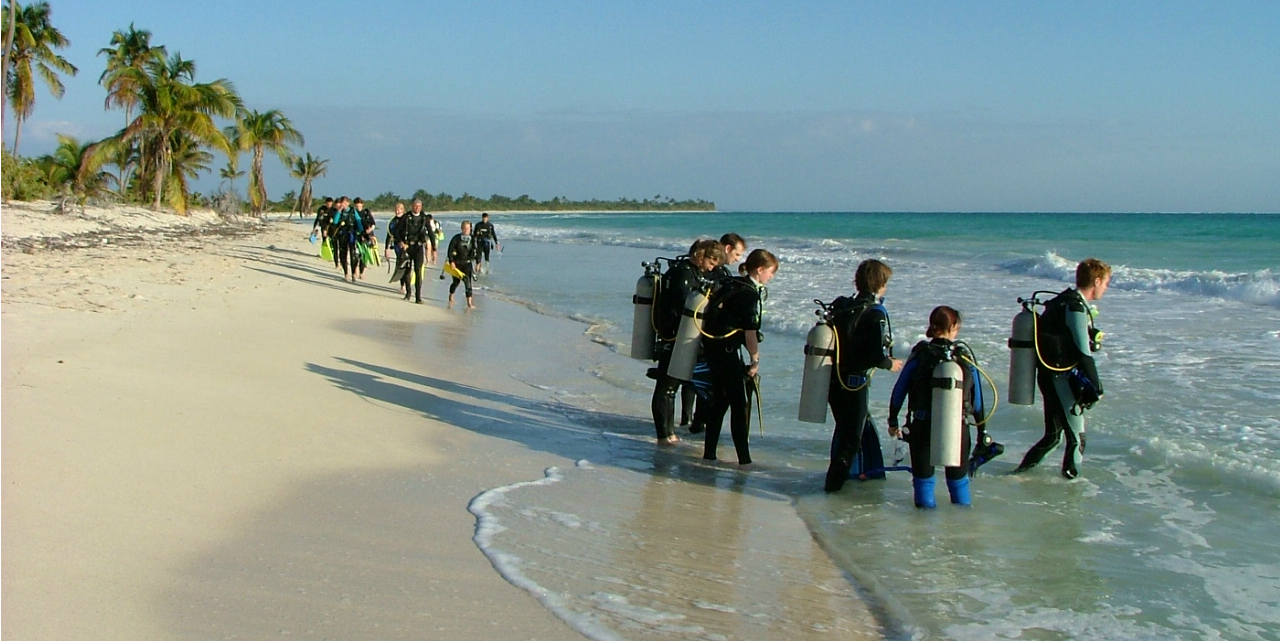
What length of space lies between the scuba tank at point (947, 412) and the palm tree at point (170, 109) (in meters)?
37.2

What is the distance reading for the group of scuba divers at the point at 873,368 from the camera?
19.6 feet

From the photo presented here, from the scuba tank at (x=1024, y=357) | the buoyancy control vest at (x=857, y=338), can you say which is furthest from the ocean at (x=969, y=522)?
the buoyancy control vest at (x=857, y=338)

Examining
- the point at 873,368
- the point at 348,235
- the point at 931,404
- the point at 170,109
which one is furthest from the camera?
the point at 170,109

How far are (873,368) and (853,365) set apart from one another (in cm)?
12

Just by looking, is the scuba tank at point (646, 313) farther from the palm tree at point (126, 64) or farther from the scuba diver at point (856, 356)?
the palm tree at point (126, 64)

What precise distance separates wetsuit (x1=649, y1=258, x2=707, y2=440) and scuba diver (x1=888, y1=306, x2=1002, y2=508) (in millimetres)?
1996

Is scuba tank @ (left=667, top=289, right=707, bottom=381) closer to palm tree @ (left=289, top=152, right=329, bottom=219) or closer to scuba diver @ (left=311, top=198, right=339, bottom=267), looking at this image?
scuba diver @ (left=311, top=198, right=339, bottom=267)

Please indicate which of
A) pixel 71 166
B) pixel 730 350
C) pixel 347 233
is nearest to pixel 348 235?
pixel 347 233

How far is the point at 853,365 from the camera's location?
20.7 ft

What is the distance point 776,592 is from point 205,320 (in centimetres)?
833

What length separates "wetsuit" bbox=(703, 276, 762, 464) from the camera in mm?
6801

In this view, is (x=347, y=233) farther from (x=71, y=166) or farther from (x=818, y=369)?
(x=71, y=166)

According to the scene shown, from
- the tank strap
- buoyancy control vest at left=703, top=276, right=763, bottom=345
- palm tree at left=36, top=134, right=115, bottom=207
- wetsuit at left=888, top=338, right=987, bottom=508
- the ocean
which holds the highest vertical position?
palm tree at left=36, top=134, right=115, bottom=207

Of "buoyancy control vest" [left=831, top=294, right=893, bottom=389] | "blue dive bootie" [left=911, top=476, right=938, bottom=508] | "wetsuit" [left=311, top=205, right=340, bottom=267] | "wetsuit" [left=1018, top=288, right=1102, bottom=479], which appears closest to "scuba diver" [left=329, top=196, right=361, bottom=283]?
"wetsuit" [left=311, top=205, right=340, bottom=267]
